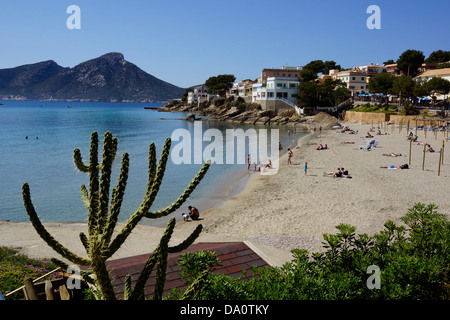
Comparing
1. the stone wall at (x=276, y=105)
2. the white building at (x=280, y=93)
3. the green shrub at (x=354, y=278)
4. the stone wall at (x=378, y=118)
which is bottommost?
the green shrub at (x=354, y=278)

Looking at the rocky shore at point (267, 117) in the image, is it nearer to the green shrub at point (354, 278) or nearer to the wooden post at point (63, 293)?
the green shrub at point (354, 278)

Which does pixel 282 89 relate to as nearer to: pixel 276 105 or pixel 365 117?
pixel 276 105

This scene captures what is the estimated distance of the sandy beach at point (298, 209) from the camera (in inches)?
554

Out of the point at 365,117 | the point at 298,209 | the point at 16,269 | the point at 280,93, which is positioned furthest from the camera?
the point at 280,93

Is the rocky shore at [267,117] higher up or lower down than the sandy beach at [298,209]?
higher up

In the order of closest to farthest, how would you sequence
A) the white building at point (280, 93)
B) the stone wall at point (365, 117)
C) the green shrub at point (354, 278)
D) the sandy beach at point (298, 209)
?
1. the green shrub at point (354, 278)
2. the sandy beach at point (298, 209)
3. the stone wall at point (365, 117)
4. the white building at point (280, 93)

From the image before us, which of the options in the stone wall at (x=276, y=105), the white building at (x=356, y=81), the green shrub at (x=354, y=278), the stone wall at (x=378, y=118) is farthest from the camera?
the white building at (x=356, y=81)

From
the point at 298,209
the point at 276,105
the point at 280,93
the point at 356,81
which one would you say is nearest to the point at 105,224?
the point at 298,209

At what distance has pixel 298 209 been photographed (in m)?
19.4

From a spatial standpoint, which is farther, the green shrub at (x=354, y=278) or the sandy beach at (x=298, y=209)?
the sandy beach at (x=298, y=209)

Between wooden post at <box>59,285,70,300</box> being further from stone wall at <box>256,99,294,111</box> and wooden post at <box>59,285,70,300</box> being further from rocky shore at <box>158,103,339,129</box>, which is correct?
stone wall at <box>256,99,294,111</box>

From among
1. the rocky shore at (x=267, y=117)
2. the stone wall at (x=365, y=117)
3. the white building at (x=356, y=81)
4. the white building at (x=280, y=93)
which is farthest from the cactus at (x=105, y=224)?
the white building at (x=356, y=81)
